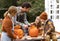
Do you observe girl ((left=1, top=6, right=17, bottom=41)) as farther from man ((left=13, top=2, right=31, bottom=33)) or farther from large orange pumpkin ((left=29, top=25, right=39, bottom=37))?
large orange pumpkin ((left=29, top=25, right=39, bottom=37))

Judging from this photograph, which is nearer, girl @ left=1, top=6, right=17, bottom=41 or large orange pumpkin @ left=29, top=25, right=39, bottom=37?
girl @ left=1, top=6, right=17, bottom=41

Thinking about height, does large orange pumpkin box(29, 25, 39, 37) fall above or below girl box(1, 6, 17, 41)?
below

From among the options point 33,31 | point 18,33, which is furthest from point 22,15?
point 18,33

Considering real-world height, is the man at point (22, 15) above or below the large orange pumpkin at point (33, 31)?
above

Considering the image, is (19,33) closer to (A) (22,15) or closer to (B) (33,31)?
(B) (33,31)

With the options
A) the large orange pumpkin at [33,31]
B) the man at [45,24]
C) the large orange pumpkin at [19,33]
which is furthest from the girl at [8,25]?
the man at [45,24]

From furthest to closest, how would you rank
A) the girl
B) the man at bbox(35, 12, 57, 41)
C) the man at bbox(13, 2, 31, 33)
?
the man at bbox(35, 12, 57, 41)
the man at bbox(13, 2, 31, 33)
the girl

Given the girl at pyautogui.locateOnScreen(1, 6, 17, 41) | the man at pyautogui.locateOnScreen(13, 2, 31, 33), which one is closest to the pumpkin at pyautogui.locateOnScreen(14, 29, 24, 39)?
the man at pyautogui.locateOnScreen(13, 2, 31, 33)

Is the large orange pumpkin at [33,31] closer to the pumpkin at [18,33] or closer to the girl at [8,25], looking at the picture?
the pumpkin at [18,33]

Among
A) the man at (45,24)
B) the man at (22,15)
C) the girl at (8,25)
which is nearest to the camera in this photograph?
the girl at (8,25)

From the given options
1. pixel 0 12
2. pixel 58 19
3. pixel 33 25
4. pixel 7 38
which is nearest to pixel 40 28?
pixel 33 25

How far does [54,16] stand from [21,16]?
6.17 m

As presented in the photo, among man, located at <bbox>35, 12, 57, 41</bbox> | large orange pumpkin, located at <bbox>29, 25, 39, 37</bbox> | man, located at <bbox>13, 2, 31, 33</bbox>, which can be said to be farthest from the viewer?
man, located at <bbox>35, 12, 57, 41</bbox>

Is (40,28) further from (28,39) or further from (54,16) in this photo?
(54,16)
